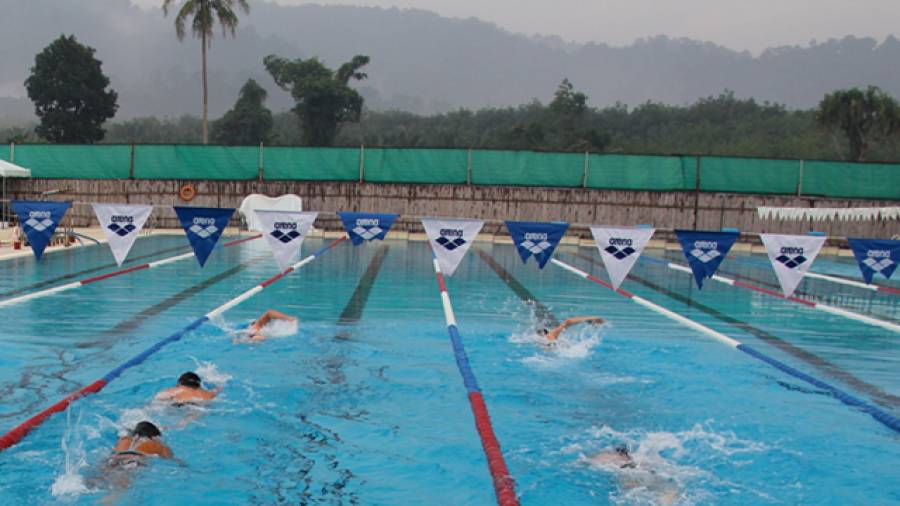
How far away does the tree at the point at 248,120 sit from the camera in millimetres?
59125

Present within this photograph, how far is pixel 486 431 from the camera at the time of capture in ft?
20.6

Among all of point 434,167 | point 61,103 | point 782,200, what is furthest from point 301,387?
point 61,103

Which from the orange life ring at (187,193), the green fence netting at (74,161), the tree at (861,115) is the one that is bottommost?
the orange life ring at (187,193)

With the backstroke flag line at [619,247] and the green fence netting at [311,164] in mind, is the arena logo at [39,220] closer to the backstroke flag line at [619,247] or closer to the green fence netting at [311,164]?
the backstroke flag line at [619,247]

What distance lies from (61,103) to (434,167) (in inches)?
1269

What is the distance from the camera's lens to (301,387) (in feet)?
24.7

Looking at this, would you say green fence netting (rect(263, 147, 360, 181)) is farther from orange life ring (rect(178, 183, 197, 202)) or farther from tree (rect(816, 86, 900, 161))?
tree (rect(816, 86, 900, 161))

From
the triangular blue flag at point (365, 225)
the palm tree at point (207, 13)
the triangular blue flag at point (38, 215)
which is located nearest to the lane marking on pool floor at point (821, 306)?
the triangular blue flag at point (365, 225)

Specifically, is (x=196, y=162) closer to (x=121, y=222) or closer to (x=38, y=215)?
(x=38, y=215)

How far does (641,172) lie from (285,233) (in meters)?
18.4

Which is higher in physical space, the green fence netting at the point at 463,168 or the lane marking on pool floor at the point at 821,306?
the green fence netting at the point at 463,168

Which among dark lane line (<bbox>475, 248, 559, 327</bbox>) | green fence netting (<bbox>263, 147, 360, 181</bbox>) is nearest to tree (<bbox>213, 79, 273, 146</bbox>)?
green fence netting (<bbox>263, 147, 360, 181</bbox>)

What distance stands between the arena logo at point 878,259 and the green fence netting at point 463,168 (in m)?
14.6

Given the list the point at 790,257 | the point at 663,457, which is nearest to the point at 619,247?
the point at 790,257
